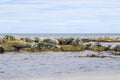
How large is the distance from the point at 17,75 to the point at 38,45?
2509cm

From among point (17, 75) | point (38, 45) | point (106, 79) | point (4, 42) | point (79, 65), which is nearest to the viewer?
point (106, 79)

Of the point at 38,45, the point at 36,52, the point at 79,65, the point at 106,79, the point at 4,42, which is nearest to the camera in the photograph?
the point at 106,79

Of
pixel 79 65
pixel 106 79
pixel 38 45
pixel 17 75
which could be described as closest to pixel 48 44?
pixel 38 45

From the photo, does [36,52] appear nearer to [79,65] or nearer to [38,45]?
[38,45]

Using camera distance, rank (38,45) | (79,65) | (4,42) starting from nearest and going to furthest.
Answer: (79,65) < (38,45) < (4,42)

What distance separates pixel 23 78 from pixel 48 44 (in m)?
27.2

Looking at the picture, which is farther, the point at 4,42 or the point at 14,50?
the point at 4,42

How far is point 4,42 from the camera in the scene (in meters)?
53.4

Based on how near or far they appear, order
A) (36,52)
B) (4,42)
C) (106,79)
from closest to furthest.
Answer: (106,79), (36,52), (4,42)

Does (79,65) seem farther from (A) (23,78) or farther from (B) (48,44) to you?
(B) (48,44)

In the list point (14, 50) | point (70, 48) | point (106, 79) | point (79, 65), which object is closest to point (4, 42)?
point (14, 50)

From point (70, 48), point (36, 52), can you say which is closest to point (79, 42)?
point (70, 48)

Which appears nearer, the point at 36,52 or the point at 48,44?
the point at 36,52

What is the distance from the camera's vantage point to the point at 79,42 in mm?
54938
